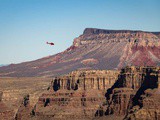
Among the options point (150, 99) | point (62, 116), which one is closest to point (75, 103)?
point (62, 116)

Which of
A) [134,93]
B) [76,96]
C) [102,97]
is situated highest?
[134,93]

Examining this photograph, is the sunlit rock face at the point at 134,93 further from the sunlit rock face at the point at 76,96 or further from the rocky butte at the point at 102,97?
the sunlit rock face at the point at 76,96

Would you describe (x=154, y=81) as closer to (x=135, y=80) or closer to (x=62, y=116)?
(x=135, y=80)

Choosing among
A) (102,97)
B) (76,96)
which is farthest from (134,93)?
(76,96)

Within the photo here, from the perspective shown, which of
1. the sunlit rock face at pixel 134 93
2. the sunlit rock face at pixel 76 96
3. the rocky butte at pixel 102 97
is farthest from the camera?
the sunlit rock face at pixel 76 96

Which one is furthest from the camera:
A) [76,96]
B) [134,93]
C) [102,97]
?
[76,96]

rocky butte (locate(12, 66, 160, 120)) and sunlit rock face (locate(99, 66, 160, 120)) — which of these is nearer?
sunlit rock face (locate(99, 66, 160, 120))

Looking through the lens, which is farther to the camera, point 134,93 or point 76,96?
point 76,96

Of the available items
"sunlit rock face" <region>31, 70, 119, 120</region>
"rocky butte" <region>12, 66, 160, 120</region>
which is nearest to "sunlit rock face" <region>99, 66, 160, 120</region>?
"rocky butte" <region>12, 66, 160, 120</region>

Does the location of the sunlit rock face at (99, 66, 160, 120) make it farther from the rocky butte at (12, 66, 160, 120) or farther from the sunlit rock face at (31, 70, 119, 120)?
the sunlit rock face at (31, 70, 119, 120)

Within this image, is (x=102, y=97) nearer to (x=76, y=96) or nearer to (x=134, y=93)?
(x=76, y=96)

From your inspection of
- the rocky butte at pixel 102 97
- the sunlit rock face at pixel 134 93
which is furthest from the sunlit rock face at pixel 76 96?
the sunlit rock face at pixel 134 93
